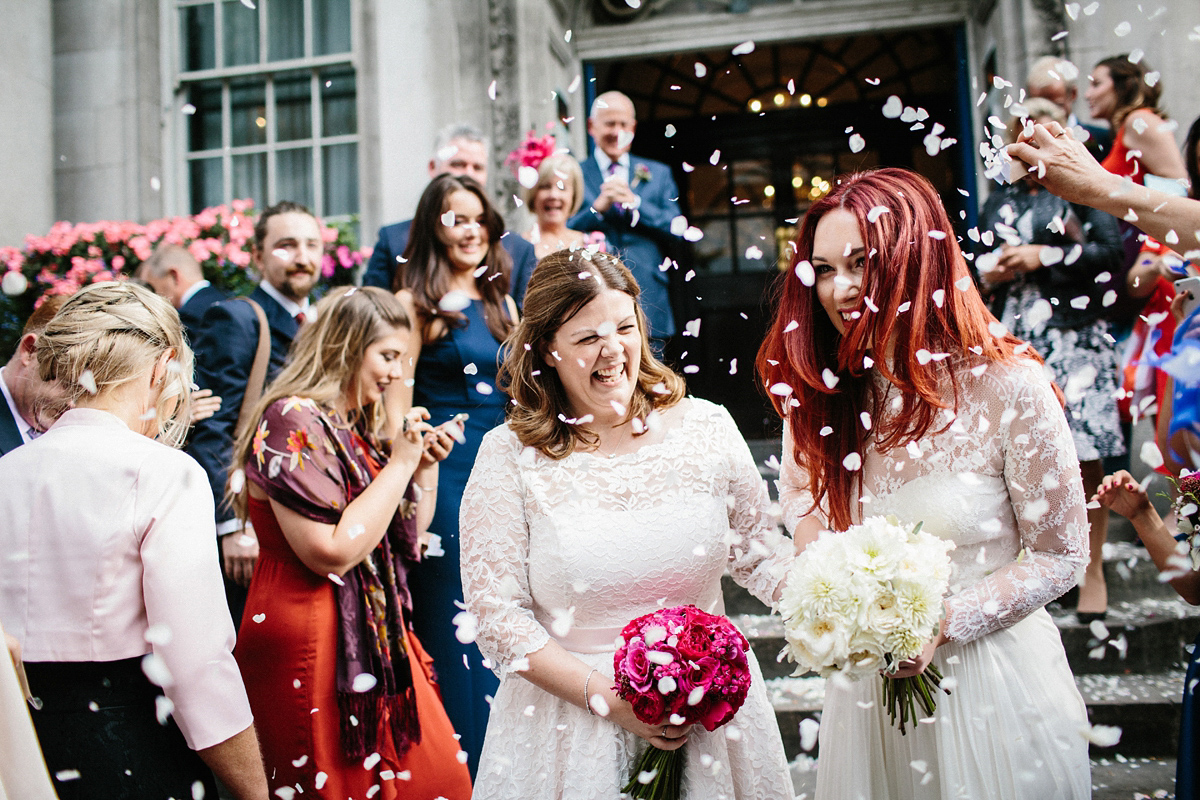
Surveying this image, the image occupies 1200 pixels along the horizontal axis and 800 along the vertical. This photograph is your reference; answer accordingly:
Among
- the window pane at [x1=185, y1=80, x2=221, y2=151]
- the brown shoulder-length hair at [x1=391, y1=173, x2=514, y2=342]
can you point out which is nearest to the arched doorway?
the window pane at [x1=185, y1=80, x2=221, y2=151]

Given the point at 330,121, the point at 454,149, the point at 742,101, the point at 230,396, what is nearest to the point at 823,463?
the point at 230,396

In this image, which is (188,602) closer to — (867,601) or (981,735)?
(867,601)

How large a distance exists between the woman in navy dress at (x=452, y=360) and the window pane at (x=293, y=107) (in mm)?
3268

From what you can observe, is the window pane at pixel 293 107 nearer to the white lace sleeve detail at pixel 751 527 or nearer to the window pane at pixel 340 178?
the window pane at pixel 340 178

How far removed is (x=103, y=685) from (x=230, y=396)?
169 cm

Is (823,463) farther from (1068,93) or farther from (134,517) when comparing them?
(1068,93)

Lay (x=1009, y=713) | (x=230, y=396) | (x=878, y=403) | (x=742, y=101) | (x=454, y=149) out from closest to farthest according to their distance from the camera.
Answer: (x=1009, y=713), (x=878, y=403), (x=230, y=396), (x=454, y=149), (x=742, y=101)

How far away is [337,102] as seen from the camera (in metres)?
6.09

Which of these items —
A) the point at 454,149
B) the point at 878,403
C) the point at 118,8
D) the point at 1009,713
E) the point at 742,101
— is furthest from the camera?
the point at 742,101

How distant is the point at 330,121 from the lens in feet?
20.0

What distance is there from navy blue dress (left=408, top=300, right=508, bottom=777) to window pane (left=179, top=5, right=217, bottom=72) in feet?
13.8

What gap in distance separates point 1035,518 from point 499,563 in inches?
46.7

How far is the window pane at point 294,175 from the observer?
612 centimetres

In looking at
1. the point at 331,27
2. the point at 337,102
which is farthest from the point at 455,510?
the point at 331,27
